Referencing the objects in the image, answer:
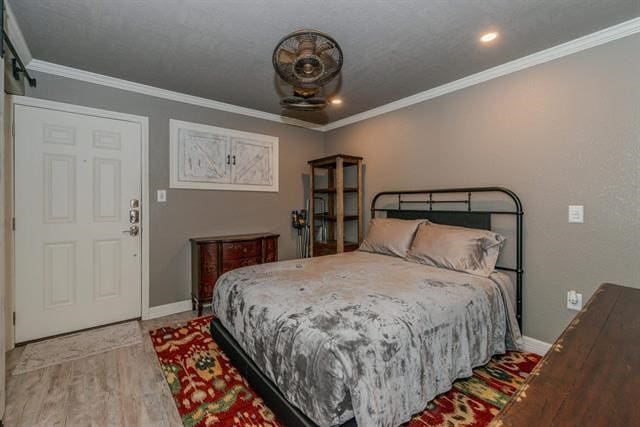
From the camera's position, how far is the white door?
2.50 metres

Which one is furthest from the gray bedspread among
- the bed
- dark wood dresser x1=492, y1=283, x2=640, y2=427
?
dark wood dresser x1=492, y1=283, x2=640, y2=427

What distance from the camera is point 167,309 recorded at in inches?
125

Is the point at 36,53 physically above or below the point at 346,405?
above

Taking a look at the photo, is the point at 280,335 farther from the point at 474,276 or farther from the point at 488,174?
the point at 488,174

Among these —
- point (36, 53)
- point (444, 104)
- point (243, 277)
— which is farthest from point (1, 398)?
point (444, 104)

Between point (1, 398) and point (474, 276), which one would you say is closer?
point (1, 398)

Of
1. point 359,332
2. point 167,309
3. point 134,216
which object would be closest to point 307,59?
point 359,332

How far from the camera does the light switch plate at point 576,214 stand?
216 centimetres

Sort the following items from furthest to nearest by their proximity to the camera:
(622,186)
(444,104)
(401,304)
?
(444,104)
(622,186)
(401,304)

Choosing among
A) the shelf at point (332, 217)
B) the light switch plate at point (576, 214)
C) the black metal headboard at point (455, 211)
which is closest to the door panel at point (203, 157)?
the shelf at point (332, 217)

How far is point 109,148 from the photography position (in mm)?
2846

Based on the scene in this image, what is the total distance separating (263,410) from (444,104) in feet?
10.1

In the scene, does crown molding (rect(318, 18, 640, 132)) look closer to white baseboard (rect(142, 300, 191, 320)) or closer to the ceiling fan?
the ceiling fan

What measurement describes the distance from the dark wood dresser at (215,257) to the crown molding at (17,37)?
2029 millimetres
